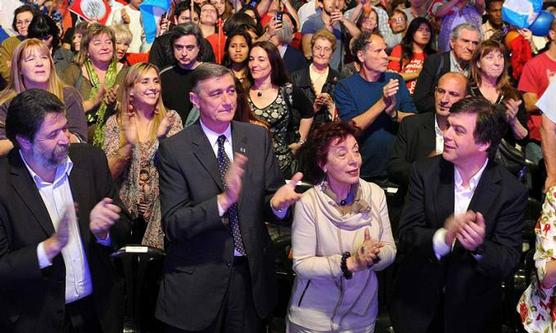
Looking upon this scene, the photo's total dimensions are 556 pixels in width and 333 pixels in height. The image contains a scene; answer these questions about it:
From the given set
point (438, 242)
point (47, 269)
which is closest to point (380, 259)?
point (438, 242)

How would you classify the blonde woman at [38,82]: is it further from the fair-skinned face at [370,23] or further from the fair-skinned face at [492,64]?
the fair-skinned face at [370,23]

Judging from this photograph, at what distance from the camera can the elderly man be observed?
7.16m

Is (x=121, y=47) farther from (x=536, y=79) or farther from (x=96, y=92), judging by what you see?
(x=536, y=79)

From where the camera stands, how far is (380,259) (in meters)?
4.79

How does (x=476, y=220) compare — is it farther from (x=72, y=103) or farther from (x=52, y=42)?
(x=52, y=42)

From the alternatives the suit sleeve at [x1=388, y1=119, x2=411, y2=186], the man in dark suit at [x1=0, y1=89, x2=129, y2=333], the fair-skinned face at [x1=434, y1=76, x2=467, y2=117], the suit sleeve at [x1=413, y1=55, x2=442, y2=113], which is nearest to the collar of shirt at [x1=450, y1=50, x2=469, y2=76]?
the suit sleeve at [x1=413, y1=55, x2=442, y2=113]

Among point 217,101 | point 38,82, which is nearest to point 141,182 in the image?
point 38,82

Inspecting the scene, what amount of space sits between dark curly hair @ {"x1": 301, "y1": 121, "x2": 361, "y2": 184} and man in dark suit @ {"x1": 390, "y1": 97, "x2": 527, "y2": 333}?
438 millimetres

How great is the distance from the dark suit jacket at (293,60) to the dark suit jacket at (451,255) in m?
4.24

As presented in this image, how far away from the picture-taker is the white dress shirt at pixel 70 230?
14.6ft

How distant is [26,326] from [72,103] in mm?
2192

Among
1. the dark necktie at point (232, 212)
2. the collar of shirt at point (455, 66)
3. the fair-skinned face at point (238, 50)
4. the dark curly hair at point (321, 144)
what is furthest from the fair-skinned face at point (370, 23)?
the dark necktie at point (232, 212)

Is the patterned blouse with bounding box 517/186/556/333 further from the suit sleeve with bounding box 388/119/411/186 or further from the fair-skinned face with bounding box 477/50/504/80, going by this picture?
the fair-skinned face with bounding box 477/50/504/80

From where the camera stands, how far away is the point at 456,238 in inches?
182
